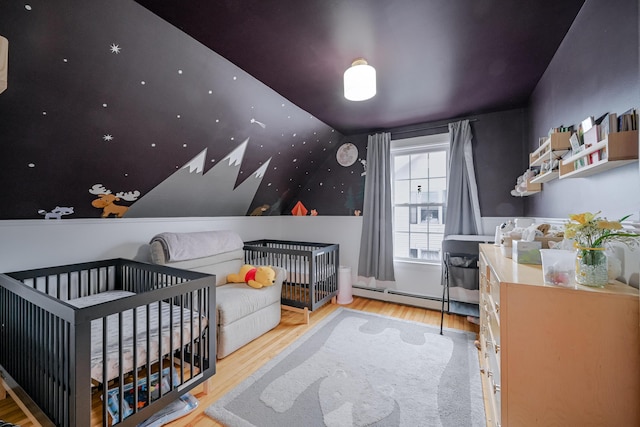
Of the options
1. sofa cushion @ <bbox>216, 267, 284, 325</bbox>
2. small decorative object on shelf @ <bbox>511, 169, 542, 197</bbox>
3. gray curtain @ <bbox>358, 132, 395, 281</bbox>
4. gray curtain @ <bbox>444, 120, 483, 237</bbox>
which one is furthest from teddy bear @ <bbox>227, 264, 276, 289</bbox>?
small decorative object on shelf @ <bbox>511, 169, 542, 197</bbox>

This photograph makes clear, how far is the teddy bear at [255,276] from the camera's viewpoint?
266 centimetres

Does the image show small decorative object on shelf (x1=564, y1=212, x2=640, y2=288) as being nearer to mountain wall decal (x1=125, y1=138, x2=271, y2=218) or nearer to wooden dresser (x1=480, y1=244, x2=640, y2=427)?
wooden dresser (x1=480, y1=244, x2=640, y2=427)

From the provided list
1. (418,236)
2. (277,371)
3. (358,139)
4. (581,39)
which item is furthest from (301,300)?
(581,39)

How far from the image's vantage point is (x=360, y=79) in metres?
1.78

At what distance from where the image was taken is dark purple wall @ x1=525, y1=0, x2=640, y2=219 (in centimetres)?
107

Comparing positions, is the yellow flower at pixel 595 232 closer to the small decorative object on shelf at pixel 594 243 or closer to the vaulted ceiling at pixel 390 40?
the small decorative object on shelf at pixel 594 243

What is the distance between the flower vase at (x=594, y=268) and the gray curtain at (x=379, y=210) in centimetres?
236

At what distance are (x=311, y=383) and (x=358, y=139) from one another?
286cm

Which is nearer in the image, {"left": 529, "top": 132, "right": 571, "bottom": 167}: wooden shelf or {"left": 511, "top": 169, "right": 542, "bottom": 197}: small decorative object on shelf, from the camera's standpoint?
{"left": 529, "top": 132, "right": 571, "bottom": 167}: wooden shelf

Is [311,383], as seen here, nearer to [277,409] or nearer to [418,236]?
[277,409]

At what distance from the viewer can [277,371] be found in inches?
78.8

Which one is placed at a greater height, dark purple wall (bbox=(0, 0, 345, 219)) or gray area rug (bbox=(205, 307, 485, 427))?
dark purple wall (bbox=(0, 0, 345, 219))

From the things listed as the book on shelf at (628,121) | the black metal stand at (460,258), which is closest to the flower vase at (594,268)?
the book on shelf at (628,121)

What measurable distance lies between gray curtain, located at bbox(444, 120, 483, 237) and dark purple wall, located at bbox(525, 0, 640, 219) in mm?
973
